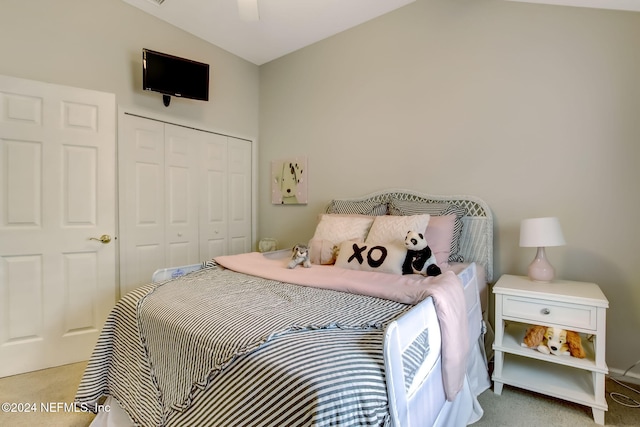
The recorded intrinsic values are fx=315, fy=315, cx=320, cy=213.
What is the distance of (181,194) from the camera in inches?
122

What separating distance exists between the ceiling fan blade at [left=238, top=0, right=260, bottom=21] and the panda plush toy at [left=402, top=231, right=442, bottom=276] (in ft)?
5.62

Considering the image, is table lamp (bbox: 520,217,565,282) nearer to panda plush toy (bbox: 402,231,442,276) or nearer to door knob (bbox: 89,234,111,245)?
panda plush toy (bbox: 402,231,442,276)

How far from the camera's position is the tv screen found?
8.63ft

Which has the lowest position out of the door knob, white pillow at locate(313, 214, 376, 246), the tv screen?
the door knob

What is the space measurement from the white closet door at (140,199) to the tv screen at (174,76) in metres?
0.35

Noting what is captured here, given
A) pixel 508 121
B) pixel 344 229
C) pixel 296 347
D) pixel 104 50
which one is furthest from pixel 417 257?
pixel 104 50

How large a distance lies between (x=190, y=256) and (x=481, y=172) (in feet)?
9.09

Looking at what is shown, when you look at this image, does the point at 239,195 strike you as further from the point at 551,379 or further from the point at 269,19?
the point at 551,379

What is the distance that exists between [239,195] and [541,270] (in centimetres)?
293

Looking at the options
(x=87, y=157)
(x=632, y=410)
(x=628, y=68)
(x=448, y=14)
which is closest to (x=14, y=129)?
(x=87, y=157)

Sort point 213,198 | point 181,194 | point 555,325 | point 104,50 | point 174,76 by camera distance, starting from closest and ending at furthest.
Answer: point 555,325, point 104,50, point 174,76, point 181,194, point 213,198

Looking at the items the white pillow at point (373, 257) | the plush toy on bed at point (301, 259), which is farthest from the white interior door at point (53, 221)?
the white pillow at point (373, 257)

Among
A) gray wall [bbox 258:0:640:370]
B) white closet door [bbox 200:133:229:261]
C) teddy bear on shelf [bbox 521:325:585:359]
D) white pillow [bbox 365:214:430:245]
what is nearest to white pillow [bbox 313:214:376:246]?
white pillow [bbox 365:214:430:245]

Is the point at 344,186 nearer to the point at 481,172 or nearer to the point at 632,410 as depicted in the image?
the point at 481,172
